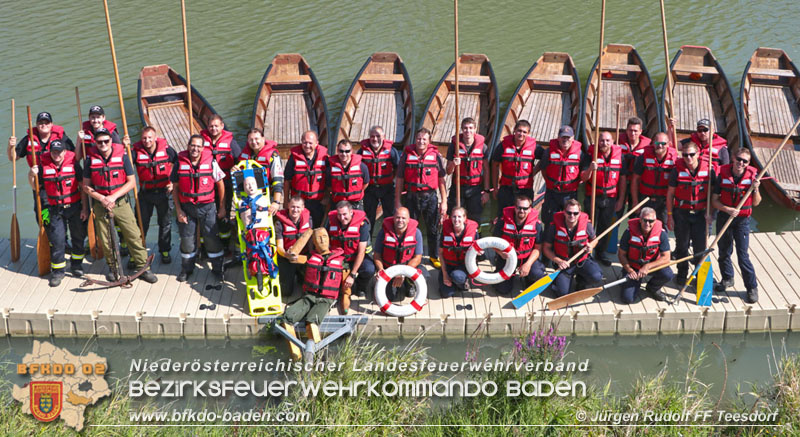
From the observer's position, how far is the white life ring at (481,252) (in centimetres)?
870

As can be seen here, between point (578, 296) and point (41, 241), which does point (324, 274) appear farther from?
point (41, 241)

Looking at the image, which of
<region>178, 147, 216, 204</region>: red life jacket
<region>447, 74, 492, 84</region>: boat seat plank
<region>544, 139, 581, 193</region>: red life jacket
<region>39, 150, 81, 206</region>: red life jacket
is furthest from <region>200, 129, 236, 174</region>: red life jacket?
<region>447, 74, 492, 84</region>: boat seat plank

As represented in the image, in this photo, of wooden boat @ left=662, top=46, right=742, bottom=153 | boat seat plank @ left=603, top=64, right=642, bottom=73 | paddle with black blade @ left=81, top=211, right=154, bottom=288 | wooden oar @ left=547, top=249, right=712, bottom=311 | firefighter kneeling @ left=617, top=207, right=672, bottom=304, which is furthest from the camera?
boat seat plank @ left=603, top=64, right=642, bottom=73

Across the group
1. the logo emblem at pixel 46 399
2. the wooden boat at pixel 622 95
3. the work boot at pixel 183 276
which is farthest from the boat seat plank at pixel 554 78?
the logo emblem at pixel 46 399

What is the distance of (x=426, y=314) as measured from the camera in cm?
888

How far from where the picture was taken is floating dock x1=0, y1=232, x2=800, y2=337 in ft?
29.0

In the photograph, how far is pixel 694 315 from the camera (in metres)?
8.88

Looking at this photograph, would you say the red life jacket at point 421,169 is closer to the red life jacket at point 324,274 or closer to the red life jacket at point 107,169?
the red life jacket at point 324,274

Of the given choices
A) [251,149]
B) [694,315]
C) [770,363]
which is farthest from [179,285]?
[770,363]

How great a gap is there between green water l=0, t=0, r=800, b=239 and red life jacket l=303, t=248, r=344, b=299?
6238mm

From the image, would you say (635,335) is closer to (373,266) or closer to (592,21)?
(373,266)

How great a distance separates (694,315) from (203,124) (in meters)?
8.32

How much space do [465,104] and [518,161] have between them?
13.3 ft

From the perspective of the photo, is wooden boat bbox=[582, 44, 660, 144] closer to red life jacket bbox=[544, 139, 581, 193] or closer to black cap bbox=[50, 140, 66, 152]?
red life jacket bbox=[544, 139, 581, 193]
